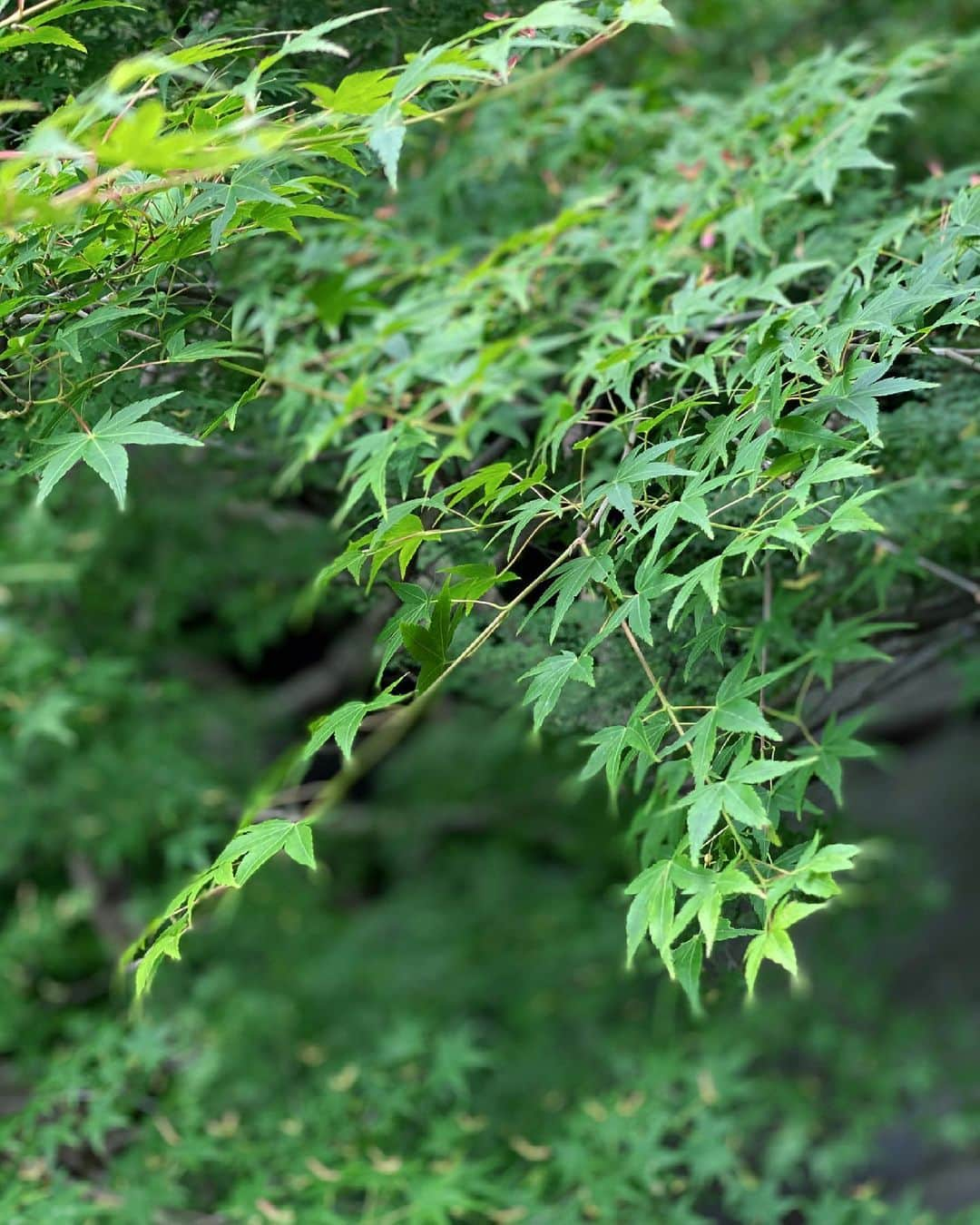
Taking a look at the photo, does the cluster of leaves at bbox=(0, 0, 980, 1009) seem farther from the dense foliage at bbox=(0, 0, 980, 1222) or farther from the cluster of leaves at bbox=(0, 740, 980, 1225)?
the cluster of leaves at bbox=(0, 740, 980, 1225)

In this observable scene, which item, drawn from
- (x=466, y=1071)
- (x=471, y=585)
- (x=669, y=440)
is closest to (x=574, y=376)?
(x=669, y=440)

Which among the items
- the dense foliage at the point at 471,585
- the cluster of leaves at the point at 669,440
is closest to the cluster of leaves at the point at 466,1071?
the dense foliage at the point at 471,585

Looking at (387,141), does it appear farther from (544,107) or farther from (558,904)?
(558,904)

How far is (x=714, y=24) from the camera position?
3.53 m

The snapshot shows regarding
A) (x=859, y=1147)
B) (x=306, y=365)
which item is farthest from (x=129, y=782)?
(x=859, y=1147)

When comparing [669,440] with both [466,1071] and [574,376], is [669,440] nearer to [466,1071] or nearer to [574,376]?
[574,376]

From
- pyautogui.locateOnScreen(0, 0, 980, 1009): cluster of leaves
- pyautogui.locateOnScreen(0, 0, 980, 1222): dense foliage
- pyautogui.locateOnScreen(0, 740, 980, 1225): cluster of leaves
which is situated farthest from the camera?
pyautogui.locateOnScreen(0, 740, 980, 1225): cluster of leaves

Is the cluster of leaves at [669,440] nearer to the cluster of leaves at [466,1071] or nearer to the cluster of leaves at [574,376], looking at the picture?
the cluster of leaves at [574,376]

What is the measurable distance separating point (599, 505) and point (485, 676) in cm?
62

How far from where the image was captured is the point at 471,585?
1.30m

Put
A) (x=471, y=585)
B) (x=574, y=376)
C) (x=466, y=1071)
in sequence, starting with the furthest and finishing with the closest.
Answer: (x=466, y=1071) < (x=574, y=376) < (x=471, y=585)

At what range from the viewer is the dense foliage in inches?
50.1

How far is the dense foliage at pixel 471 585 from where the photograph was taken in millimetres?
1273

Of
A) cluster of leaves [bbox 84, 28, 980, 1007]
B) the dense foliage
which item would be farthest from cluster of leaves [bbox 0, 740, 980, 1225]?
cluster of leaves [bbox 84, 28, 980, 1007]
